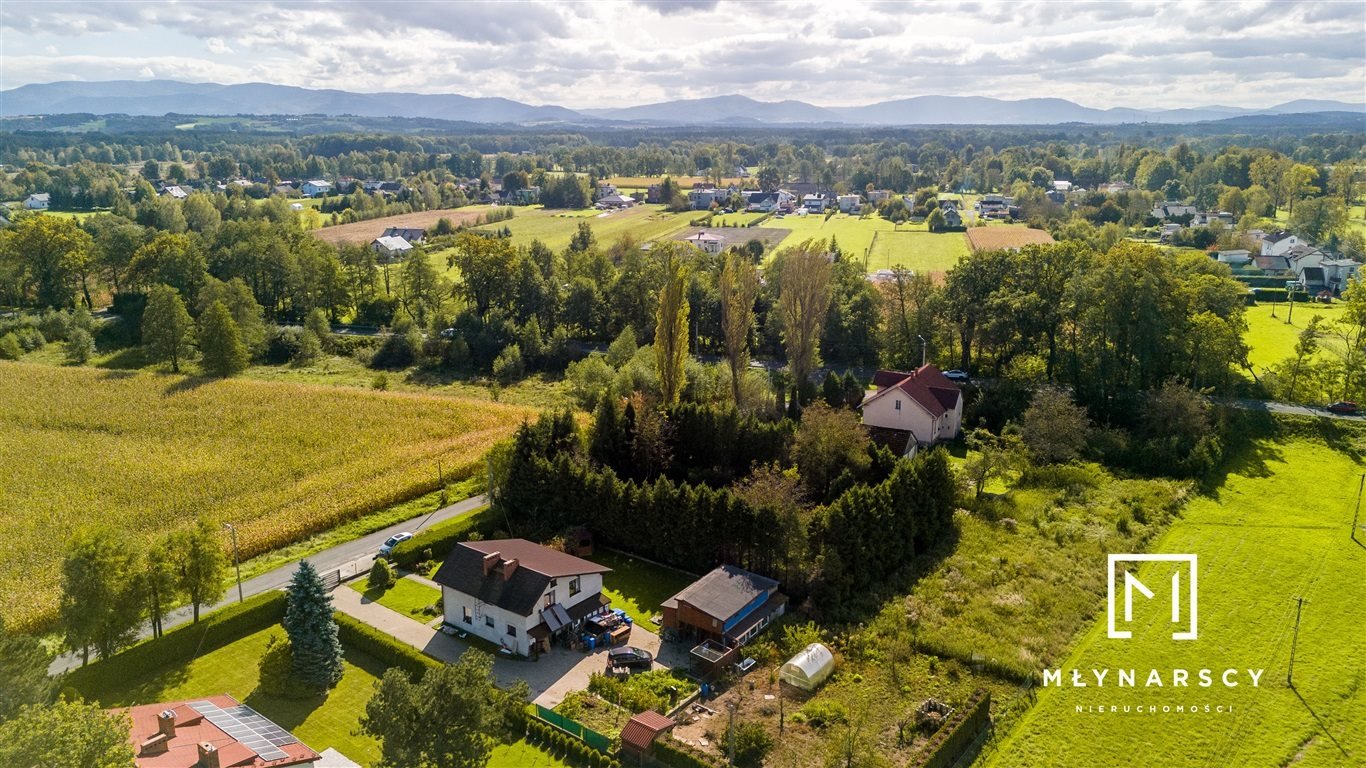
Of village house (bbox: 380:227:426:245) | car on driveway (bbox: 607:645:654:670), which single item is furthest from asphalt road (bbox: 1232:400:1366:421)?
village house (bbox: 380:227:426:245)

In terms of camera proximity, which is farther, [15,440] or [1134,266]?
[1134,266]

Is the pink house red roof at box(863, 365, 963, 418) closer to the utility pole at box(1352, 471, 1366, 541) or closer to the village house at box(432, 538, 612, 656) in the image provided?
the utility pole at box(1352, 471, 1366, 541)

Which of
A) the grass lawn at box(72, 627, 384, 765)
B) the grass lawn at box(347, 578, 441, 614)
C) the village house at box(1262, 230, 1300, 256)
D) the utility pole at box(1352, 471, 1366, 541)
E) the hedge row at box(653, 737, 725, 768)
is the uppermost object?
the village house at box(1262, 230, 1300, 256)

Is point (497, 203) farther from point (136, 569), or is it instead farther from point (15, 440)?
point (136, 569)

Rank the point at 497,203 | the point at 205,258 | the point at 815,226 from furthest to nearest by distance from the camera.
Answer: the point at 497,203 → the point at 815,226 → the point at 205,258

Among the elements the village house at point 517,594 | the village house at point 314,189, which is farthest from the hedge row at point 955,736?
the village house at point 314,189

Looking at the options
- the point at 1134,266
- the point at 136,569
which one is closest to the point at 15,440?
the point at 136,569

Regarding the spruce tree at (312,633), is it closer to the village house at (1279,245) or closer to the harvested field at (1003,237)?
the harvested field at (1003,237)
